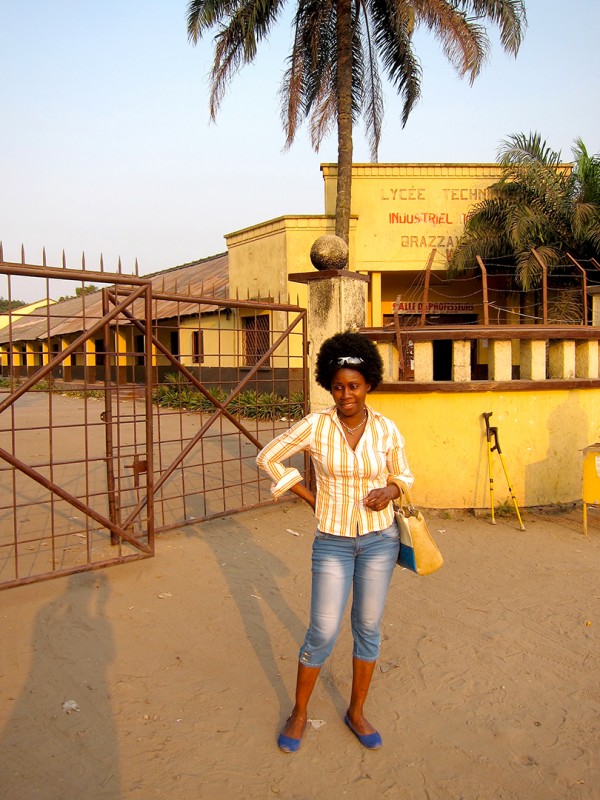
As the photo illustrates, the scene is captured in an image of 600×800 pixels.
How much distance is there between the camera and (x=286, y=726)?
3023 millimetres

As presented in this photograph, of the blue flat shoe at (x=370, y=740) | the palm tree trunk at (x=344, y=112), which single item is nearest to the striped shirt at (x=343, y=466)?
the blue flat shoe at (x=370, y=740)

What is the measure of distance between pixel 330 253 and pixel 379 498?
4397 millimetres

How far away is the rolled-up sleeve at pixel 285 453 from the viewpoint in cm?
301

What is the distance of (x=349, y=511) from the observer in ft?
9.41

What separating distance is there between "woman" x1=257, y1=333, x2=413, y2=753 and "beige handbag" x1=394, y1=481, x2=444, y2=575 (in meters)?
0.05

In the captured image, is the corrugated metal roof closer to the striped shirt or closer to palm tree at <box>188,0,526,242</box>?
palm tree at <box>188,0,526,242</box>

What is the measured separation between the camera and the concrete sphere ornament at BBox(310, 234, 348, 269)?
6801mm

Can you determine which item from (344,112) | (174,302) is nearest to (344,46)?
(344,112)

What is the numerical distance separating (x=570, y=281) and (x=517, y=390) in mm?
10453

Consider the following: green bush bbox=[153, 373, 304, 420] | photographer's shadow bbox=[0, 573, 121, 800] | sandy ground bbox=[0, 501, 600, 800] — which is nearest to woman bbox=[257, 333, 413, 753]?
sandy ground bbox=[0, 501, 600, 800]

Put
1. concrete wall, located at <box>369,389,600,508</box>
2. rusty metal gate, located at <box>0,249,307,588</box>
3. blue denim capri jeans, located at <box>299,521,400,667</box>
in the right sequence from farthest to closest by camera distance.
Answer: concrete wall, located at <box>369,389,600,508</box> → rusty metal gate, located at <box>0,249,307,588</box> → blue denim capri jeans, located at <box>299,521,400,667</box>

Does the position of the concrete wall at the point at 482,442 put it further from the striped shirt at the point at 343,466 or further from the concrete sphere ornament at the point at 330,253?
the striped shirt at the point at 343,466

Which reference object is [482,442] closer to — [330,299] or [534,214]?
[330,299]

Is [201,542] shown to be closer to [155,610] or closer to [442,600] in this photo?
[155,610]
